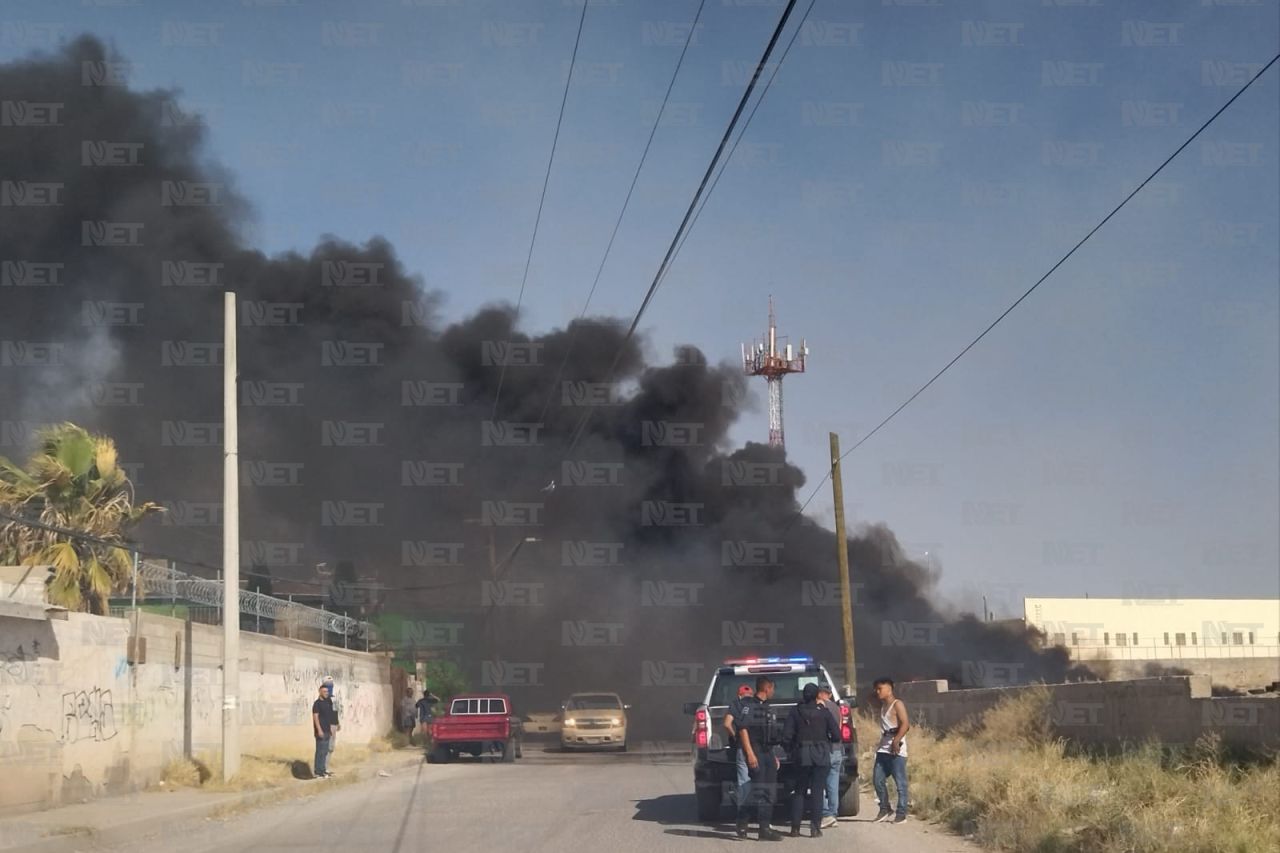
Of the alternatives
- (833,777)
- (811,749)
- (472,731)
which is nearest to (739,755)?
(811,749)

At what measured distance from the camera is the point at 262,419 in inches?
1356

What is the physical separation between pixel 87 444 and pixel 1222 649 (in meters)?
50.6

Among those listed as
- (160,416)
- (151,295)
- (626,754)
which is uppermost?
(151,295)

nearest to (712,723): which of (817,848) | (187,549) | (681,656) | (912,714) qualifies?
(817,848)

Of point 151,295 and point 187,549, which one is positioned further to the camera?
point 187,549

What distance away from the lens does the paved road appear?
988 centimetres

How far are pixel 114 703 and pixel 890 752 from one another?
348 inches

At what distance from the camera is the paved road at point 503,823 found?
9.88m

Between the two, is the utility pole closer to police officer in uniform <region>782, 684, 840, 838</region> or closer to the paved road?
the paved road

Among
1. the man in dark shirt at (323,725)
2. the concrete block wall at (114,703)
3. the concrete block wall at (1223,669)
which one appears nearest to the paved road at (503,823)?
the man in dark shirt at (323,725)

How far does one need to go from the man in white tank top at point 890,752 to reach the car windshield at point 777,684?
0.68 m

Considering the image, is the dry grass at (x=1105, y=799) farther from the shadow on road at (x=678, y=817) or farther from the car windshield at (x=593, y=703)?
the car windshield at (x=593, y=703)

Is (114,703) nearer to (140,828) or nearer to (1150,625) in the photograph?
(140,828)

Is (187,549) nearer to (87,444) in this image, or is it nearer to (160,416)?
(160,416)
